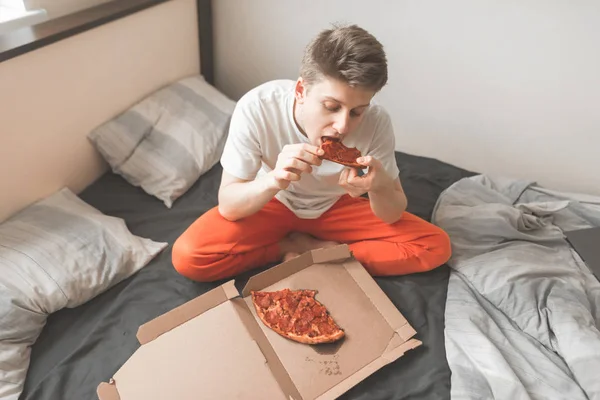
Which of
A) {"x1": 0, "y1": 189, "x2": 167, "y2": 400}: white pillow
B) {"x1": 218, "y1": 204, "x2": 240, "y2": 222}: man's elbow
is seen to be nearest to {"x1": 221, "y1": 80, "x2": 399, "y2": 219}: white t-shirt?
{"x1": 218, "y1": 204, "x2": 240, "y2": 222}: man's elbow

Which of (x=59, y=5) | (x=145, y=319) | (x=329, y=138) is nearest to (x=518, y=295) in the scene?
(x=329, y=138)

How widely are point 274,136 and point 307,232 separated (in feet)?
1.36

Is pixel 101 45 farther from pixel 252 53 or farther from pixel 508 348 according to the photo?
pixel 508 348

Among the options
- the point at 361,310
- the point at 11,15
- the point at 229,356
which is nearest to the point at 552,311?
the point at 361,310

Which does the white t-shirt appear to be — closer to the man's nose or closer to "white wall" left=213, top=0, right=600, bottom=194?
the man's nose

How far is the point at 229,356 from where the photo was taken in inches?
51.3

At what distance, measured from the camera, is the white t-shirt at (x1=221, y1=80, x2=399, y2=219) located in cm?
149

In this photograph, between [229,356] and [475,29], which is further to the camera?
[475,29]

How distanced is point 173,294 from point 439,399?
850mm

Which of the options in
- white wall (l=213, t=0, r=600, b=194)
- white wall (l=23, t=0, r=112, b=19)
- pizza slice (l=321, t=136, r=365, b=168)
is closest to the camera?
pizza slice (l=321, t=136, r=365, b=168)

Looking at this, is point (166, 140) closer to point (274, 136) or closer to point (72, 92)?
point (72, 92)

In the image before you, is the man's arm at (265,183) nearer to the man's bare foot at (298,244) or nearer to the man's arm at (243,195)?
the man's arm at (243,195)

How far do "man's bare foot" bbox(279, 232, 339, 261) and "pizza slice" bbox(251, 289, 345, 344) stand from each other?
23cm

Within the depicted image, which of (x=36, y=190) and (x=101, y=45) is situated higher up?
(x=101, y=45)
